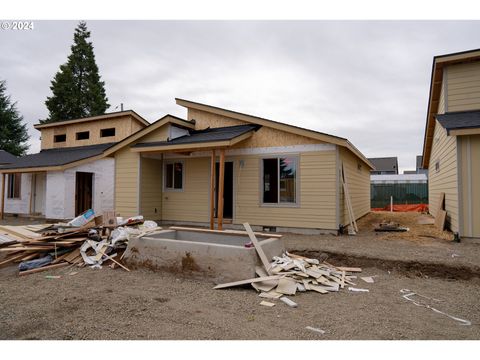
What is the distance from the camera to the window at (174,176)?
1279 cm

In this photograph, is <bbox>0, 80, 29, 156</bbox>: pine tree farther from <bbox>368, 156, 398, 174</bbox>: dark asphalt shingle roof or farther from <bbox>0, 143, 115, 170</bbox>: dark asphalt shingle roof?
<bbox>368, 156, 398, 174</bbox>: dark asphalt shingle roof

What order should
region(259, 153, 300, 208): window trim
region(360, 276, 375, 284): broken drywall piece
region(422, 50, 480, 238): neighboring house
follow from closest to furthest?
region(360, 276, 375, 284): broken drywall piece → region(422, 50, 480, 238): neighboring house → region(259, 153, 300, 208): window trim

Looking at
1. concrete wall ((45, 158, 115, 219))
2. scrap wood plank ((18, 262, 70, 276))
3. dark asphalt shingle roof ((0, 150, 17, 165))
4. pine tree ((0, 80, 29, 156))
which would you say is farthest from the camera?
pine tree ((0, 80, 29, 156))

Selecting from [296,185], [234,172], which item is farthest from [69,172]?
[296,185]

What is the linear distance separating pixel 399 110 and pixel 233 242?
18422 millimetres

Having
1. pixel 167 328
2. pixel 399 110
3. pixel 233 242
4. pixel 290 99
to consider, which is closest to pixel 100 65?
pixel 290 99

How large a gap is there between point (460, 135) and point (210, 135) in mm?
7562

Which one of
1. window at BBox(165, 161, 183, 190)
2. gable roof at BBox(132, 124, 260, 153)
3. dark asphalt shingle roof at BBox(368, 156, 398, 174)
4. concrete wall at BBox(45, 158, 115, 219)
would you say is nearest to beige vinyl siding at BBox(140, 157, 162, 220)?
window at BBox(165, 161, 183, 190)

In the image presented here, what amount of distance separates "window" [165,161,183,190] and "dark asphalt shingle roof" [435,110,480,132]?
9091 millimetres

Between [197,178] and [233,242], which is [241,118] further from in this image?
[233,242]

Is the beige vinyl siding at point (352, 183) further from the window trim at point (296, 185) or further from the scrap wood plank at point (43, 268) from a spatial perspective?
the scrap wood plank at point (43, 268)

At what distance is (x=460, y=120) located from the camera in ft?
29.7

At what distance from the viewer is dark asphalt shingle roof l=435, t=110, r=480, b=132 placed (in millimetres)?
8086

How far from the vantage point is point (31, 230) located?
29.4ft
